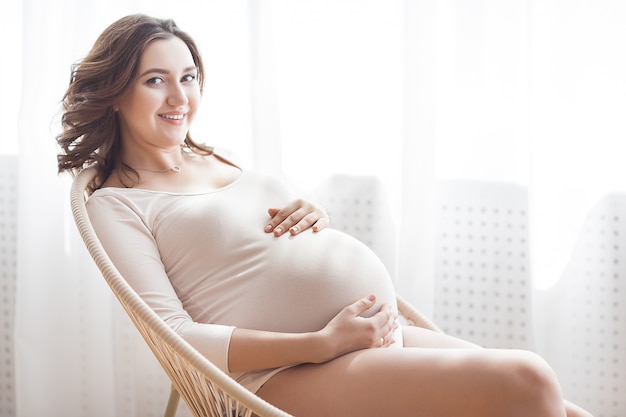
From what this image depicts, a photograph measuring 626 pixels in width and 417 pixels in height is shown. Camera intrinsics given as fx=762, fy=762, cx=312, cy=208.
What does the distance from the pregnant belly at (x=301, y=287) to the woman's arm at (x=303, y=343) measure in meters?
0.06

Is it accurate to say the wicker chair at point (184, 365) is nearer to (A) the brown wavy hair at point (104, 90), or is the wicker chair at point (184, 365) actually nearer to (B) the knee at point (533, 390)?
(A) the brown wavy hair at point (104, 90)

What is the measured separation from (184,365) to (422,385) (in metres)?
0.38

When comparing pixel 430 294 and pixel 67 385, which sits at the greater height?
pixel 430 294

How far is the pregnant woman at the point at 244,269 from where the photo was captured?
119 cm

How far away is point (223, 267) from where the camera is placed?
1.42 m

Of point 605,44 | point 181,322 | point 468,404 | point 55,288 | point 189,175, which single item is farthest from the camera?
point 55,288

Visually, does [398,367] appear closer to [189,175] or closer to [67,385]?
[189,175]

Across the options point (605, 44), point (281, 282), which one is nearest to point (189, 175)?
point (281, 282)

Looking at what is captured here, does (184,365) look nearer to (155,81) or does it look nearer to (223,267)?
(223,267)

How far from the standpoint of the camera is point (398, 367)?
1.21m

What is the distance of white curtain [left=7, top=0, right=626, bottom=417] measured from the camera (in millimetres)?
1941

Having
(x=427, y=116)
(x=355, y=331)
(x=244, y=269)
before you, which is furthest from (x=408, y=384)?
(x=427, y=116)

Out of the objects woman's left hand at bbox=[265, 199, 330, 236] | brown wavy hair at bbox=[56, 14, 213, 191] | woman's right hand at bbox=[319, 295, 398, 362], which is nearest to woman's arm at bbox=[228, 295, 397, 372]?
woman's right hand at bbox=[319, 295, 398, 362]

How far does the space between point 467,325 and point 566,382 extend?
30 centimetres
